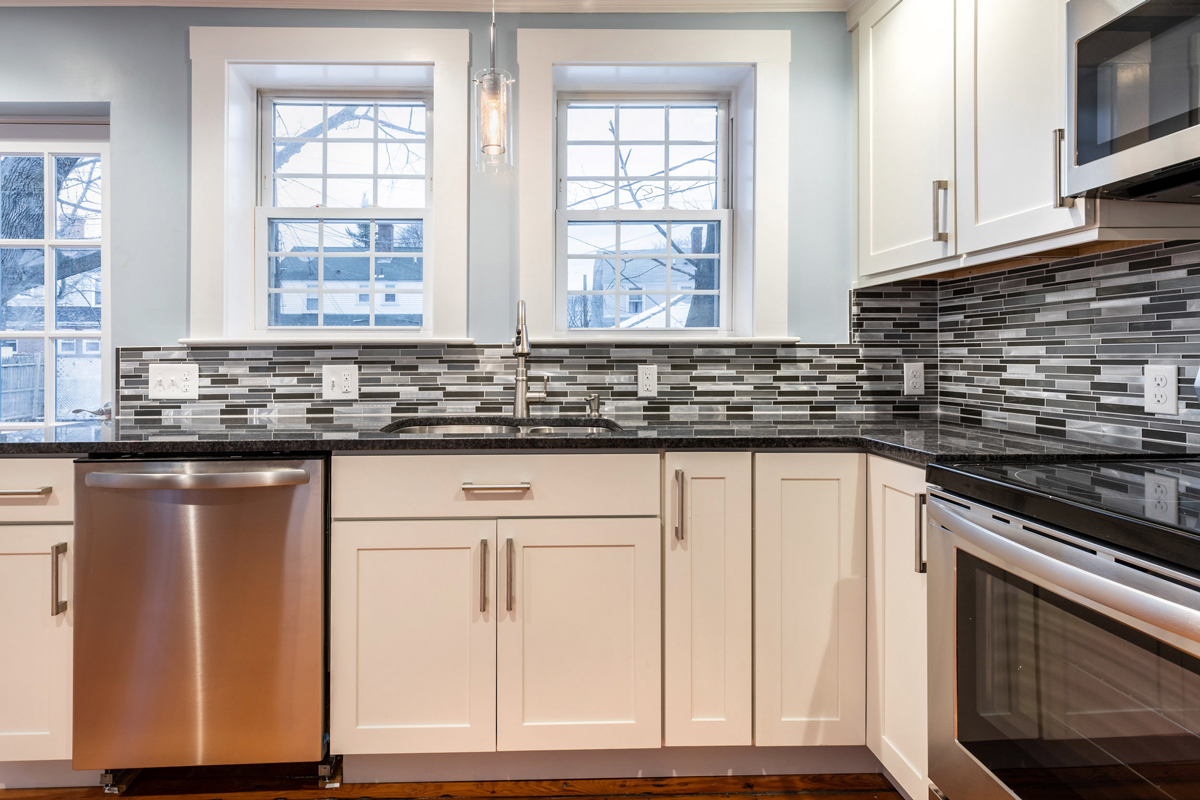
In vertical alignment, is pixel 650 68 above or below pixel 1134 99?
above

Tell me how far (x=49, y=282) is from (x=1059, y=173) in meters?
3.13

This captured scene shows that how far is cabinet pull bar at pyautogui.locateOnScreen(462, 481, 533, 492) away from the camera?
5.46 ft

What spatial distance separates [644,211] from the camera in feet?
8.00

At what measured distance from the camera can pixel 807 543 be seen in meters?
1.72

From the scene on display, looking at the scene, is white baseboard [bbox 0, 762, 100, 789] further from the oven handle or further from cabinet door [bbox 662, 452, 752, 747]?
the oven handle

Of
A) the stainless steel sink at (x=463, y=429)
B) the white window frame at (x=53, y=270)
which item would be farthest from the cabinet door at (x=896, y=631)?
the white window frame at (x=53, y=270)

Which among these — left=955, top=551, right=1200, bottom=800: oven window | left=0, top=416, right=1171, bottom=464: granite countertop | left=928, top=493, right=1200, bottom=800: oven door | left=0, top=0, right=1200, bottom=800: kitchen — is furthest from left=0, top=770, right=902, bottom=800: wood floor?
left=0, top=416, right=1171, bottom=464: granite countertop

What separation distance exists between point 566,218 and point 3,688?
6.97 ft

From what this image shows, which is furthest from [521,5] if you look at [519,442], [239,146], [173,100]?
[519,442]

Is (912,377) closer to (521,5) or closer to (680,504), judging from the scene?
(680,504)

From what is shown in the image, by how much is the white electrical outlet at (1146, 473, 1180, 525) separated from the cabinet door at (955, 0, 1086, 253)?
1.81 ft

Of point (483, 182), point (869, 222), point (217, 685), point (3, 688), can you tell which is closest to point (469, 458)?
point (217, 685)

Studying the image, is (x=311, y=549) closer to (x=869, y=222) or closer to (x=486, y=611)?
(x=486, y=611)

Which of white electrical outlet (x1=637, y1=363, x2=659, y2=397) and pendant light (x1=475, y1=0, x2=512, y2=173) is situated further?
white electrical outlet (x1=637, y1=363, x2=659, y2=397)
